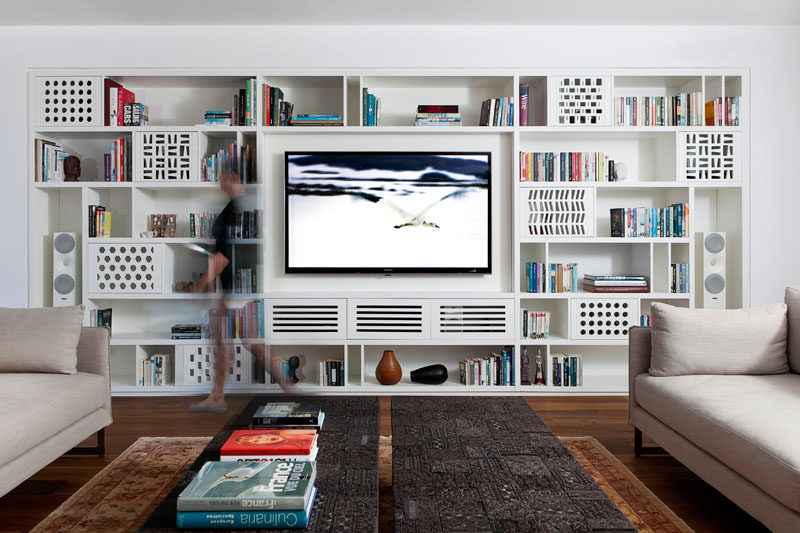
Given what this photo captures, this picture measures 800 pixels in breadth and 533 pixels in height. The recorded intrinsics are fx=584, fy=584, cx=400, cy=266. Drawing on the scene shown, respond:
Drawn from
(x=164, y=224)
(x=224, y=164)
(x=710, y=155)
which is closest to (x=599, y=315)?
(x=710, y=155)

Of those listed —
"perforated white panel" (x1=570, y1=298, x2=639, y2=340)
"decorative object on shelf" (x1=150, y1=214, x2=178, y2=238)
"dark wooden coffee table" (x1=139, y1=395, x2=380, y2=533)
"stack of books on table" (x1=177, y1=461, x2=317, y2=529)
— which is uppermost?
"decorative object on shelf" (x1=150, y1=214, x2=178, y2=238)

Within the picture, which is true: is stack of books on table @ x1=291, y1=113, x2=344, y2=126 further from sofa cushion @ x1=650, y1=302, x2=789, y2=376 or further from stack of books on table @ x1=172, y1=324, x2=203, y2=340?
sofa cushion @ x1=650, y1=302, x2=789, y2=376

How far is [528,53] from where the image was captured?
13.3 ft

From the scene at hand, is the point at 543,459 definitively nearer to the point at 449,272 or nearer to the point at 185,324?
the point at 449,272

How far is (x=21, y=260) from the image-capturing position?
3986 mm

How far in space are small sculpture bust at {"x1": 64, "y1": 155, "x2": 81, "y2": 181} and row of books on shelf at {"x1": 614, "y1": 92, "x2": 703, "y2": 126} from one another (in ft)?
12.2

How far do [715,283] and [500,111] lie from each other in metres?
1.90

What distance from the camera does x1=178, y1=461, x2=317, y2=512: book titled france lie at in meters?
1.33

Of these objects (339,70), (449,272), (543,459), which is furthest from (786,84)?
(543,459)

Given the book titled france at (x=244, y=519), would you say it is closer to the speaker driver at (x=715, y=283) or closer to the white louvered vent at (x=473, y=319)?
the white louvered vent at (x=473, y=319)

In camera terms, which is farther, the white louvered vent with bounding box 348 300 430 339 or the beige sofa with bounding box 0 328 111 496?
the white louvered vent with bounding box 348 300 430 339

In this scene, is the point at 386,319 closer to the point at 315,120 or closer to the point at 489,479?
the point at 315,120

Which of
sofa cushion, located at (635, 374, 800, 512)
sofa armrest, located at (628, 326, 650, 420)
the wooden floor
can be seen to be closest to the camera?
sofa cushion, located at (635, 374, 800, 512)

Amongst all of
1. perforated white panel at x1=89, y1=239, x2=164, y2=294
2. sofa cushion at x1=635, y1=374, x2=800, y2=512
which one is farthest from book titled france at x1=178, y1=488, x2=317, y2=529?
perforated white panel at x1=89, y1=239, x2=164, y2=294
